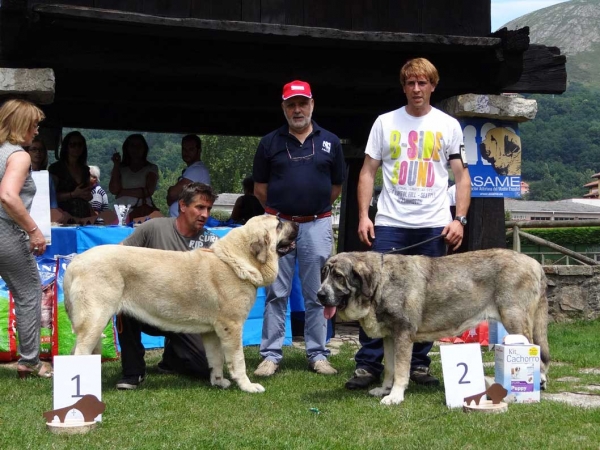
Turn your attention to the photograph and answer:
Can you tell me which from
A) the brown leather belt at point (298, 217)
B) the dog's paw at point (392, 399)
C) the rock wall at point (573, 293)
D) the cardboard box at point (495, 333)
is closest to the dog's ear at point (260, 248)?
the brown leather belt at point (298, 217)

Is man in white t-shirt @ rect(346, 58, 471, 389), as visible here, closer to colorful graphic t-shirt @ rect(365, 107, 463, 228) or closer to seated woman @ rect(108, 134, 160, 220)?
colorful graphic t-shirt @ rect(365, 107, 463, 228)

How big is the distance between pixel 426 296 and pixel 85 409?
229cm

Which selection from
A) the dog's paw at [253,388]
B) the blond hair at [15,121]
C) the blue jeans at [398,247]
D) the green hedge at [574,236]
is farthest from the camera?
the green hedge at [574,236]

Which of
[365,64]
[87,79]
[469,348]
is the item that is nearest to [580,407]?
[469,348]

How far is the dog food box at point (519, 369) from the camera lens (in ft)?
16.1

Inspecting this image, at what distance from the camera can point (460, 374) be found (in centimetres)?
483

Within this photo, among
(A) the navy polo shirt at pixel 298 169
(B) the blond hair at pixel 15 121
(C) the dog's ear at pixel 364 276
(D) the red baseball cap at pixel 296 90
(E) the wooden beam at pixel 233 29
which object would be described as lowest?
(C) the dog's ear at pixel 364 276

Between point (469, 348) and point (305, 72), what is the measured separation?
12.3ft

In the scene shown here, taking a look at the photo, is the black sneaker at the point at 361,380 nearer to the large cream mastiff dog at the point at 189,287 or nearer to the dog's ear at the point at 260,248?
the large cream mastiff dog at the point at 189,287

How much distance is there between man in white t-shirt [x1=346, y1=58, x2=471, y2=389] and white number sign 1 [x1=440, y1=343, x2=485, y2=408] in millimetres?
848

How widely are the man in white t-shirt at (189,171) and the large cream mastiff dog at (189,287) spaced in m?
2.91

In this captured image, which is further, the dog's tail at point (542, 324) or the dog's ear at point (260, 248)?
the dog's ear at point (260, 248)

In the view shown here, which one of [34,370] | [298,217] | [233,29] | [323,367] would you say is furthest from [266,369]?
[233,29]

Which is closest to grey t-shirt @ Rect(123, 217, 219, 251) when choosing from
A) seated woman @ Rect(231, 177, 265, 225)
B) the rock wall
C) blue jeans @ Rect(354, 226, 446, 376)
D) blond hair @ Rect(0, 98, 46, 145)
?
blond hair @ Rect(0, 98, 46, 145)
